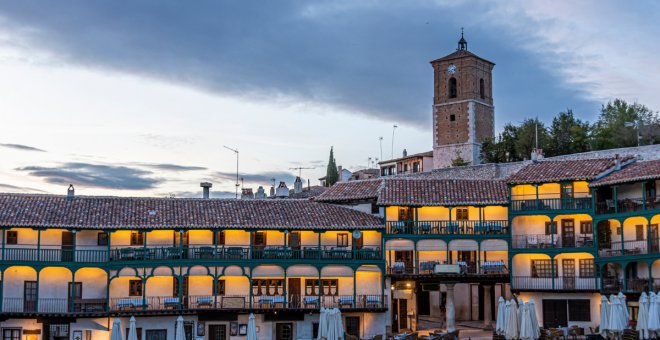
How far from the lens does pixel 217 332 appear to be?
176 feet

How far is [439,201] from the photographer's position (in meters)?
55.9

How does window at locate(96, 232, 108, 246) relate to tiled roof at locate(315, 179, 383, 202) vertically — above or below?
below

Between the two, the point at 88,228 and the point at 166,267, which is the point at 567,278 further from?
the point at 88,228

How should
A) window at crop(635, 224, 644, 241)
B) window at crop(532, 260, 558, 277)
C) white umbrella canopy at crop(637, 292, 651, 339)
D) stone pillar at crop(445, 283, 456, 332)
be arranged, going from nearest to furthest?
white umbrella canopy at crop(637, 292, 651, 339) < window at crop(635, 224, 644, 241) < stone pillar at crop(445, 283, 456, 332) < window at crop(532, 260, 558, 277)

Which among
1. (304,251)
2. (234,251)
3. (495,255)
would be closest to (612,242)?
(495,255)

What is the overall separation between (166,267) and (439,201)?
17.4 m

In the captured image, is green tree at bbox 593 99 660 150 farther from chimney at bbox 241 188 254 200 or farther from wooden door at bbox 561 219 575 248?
chimney at bbox 241 188 254 200

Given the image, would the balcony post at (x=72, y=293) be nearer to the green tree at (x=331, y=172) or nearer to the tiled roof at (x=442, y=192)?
the tiled roof at (x=442, y=192)

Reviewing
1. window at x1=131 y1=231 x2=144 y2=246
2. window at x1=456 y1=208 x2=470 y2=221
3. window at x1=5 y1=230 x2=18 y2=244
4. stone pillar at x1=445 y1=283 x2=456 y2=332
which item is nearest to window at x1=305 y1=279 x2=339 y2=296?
stone pillar at x1=445 y1=283 x2=456 y2=332

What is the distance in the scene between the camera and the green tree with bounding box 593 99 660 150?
230 feet

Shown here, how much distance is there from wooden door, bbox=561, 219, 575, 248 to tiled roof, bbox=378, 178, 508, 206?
3.95 metres

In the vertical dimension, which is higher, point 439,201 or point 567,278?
point 439,201

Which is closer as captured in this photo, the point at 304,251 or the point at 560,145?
the point at 304,251

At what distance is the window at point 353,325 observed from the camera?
54.9 meters
